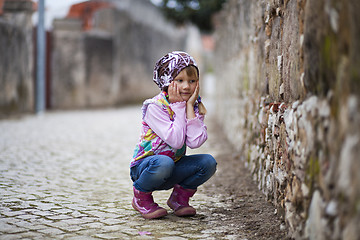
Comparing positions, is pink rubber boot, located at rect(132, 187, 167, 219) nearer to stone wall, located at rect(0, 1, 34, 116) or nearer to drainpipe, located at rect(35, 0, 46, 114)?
stone wall, located at rect(0, 1, 34, 116)

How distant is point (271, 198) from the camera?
3.22m

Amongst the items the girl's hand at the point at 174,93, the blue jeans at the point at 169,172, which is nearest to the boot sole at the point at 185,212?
the blue jeans at the point at 169,172

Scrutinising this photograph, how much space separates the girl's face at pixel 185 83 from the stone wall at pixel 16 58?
7961 mm

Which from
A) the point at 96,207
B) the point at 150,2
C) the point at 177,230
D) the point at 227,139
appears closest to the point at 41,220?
the point at 96,207

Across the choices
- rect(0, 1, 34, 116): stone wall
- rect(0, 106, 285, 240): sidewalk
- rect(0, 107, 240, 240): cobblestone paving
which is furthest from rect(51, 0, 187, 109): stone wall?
rect(0, 106, 285, 240): sidewalk

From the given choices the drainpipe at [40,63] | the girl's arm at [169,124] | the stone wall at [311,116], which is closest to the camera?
the stone wall at [311,116]

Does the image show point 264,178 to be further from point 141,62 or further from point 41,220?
point 141,62

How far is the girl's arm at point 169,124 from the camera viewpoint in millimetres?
2848

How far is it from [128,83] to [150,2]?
4.07 metres

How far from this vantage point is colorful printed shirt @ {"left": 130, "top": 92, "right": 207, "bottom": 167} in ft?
9.39

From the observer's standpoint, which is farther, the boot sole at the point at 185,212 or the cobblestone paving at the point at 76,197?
the boot sole at the point at 185,212

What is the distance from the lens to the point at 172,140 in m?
2.85

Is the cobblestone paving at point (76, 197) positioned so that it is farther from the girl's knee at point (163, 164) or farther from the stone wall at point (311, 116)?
the stone wall at point (311, 116)

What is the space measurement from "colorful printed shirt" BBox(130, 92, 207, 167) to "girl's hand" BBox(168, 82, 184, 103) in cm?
5
